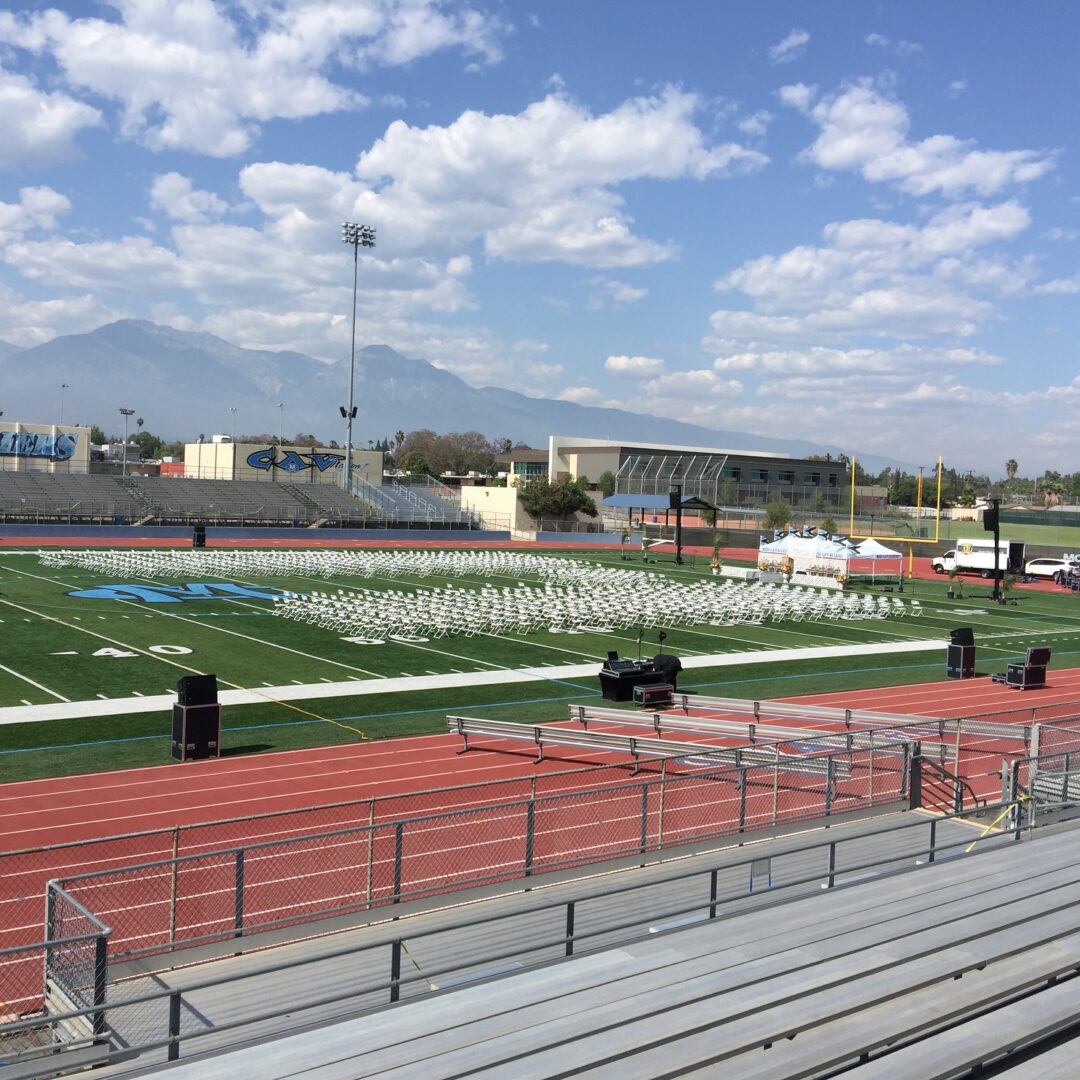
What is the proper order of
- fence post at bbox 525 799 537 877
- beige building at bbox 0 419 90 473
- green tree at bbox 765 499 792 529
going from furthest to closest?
green tree at bbox 765 499 792 529, beige building at bbox 0 419 90 473, fence post at bbox 525 799 537 877

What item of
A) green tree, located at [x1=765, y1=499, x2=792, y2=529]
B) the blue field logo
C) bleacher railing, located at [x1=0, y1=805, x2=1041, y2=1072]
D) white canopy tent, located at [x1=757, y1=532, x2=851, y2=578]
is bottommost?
the blue field logo

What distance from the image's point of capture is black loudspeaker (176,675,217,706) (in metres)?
16.4

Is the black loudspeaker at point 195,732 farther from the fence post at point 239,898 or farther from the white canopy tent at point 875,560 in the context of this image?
the white canopy tent at point 875,560

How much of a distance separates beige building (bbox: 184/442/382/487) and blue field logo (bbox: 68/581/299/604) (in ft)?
157

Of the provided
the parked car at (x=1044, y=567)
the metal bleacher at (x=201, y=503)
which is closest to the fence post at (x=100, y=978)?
the parked car at (x=1044, y=567)

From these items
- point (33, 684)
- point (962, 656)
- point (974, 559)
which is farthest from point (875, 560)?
point (33, 684)

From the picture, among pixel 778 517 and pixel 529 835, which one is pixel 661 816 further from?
pixel 778 517

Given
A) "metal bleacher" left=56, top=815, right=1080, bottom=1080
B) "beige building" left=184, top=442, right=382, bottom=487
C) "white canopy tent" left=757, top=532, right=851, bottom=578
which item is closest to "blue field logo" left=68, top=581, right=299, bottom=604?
"white canopy tent" left=757, top=532, right=851, bottom=578

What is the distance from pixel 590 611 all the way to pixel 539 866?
23.1 metres

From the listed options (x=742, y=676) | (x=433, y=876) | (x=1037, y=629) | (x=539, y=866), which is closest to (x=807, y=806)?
(x=539, y=866)

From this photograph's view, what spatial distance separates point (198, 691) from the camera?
16.5 meters

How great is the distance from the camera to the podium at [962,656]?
26.0 m

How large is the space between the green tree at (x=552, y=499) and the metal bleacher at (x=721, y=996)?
243 ft

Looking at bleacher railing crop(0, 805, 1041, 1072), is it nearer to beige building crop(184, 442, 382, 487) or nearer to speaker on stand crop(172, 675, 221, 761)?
speaker on stand crop(172, 675, 221, 761)
